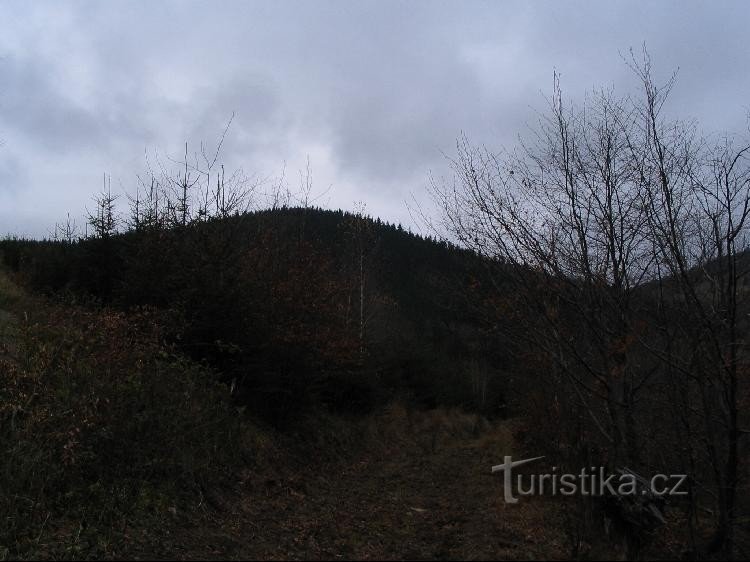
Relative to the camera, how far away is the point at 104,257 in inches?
543

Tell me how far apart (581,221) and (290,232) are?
34.3 ft

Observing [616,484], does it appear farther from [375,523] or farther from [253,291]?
[253,291]

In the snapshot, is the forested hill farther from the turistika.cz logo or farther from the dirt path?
the dirt path

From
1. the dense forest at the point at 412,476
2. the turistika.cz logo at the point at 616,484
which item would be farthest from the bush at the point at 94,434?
the turistika.cz logo at the point at 616,484

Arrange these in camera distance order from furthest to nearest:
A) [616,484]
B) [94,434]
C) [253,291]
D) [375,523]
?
[253,291], [375,523], [94,434], [616,484]

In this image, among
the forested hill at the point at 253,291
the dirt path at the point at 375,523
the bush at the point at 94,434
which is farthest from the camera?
the forested hill at the point at 253,291

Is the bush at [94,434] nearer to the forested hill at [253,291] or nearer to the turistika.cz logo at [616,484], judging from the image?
the forested hill at [253,291]

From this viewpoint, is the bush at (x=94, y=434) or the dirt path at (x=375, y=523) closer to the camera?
the bush at (x=94, y=434)

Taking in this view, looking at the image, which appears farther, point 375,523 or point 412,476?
point 412,476

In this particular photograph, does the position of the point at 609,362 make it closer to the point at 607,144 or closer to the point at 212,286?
the point at 607,144

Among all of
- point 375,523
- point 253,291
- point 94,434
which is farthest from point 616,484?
point 253,291

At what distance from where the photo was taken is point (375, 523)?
735 centimetres

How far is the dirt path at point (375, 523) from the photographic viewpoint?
227 inches

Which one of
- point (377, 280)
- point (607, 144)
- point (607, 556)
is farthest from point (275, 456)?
point (377, 280)
